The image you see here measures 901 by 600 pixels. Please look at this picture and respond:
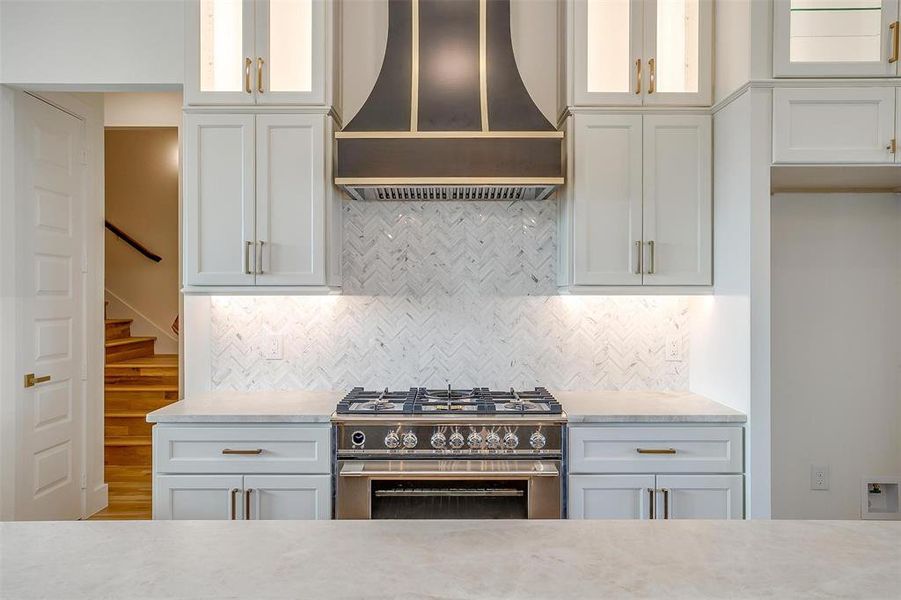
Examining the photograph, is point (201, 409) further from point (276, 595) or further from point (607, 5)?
point (607, 5)

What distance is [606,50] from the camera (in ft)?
9.39

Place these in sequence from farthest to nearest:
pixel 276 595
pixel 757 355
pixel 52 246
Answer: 1. pixel 52 246
2. pixel 757 355
3. pixel 276 595

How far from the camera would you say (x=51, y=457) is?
339 cm

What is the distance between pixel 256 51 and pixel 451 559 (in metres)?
2.52

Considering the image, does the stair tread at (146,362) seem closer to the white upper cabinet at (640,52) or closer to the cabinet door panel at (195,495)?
the cabinet door panel at (195,495)

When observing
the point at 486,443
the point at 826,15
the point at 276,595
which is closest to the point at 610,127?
the point at 826,15

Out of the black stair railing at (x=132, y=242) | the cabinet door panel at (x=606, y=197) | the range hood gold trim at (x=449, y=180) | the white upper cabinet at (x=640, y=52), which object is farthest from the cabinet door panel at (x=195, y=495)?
the black stair railing at (x=132, y=242)

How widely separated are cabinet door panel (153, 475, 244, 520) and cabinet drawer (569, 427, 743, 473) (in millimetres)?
1435

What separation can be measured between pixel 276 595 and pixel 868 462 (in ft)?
10.1

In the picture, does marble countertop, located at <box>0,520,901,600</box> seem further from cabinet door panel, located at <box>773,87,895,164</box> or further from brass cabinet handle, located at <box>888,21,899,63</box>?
brass cabinet handle, located at <box>888,21,899,63</box>

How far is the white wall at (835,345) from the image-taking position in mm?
2906

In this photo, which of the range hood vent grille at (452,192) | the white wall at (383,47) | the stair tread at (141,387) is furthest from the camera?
the stair tread at (141,387)

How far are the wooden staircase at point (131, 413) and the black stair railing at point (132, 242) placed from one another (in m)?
1.28

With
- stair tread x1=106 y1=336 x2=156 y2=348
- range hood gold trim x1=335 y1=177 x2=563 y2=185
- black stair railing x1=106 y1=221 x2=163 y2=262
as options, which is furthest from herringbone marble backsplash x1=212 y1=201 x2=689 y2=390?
black stair railing x1=106 y1=221 x2=163 y2=262
